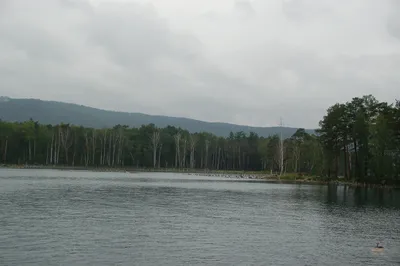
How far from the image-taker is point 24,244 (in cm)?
2581

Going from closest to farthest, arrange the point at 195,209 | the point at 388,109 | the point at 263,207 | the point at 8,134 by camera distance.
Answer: the point at 195,209
the point at 263,207
the point at 388,109
the point at 8,134

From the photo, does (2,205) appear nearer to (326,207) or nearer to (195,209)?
(195,209)

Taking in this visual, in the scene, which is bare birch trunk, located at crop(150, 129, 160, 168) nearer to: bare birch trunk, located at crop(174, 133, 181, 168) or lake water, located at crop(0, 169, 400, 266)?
bare birch trunk, located at crop(174, 133, 181, 168)

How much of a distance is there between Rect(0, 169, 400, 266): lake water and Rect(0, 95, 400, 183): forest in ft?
147

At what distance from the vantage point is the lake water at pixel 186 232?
2448 cm

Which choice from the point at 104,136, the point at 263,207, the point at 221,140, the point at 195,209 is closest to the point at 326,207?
the point at 263,207

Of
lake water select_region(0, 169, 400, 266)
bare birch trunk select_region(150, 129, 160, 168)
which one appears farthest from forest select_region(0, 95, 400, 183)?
lake water select_region(0, 169, 400, 266)

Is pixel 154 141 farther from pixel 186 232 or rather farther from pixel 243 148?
pixel 186 232

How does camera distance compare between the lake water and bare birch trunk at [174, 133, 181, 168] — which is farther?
bare birch trunk at [174, 133, 181, 168]

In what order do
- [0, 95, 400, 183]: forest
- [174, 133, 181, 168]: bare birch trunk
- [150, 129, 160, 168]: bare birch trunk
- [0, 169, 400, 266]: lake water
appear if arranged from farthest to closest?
[174, 133, 181, 168]: bare birch trunk, [150, 129, 160, 168]: bare birch trunk, [0, 95, 400, 183]: forest, [0, 169, 400, 266]: lake water

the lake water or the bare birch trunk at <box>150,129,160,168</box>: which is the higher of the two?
the bare birch trunk at <box>150,129,160,168</box>

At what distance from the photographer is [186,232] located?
32.1 meters

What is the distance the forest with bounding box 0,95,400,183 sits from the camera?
93375mm

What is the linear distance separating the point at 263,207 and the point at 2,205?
26.2 m
